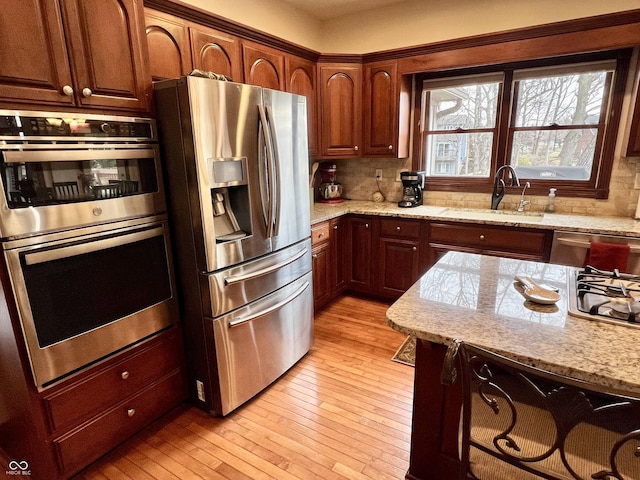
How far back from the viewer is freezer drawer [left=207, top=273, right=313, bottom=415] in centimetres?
198

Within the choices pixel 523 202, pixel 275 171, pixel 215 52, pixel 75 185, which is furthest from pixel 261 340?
pixel 523 202

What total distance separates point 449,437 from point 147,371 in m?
1.48

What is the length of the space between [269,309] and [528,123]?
2.68 meters

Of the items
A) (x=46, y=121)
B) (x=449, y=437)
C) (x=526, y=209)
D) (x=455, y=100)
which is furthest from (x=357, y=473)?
(x=455, y=100)

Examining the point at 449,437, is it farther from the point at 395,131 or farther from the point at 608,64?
the point at 608,64

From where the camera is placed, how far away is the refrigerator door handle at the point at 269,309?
6.51 feet

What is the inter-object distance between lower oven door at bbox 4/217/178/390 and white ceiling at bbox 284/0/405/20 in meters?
2.64

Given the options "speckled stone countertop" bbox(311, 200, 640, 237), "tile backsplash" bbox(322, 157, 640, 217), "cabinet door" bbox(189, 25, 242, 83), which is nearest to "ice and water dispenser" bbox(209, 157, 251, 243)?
"cabinet door" bbox(189, 25, 242, 83)

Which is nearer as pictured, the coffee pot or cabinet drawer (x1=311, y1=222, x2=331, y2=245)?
cabinet drawer (x1=311, y1=222, x2=331, y2=245)

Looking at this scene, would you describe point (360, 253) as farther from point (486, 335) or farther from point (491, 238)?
point (486, 335)

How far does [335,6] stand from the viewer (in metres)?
3.39

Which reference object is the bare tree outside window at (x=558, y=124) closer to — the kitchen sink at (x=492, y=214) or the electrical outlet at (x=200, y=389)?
the kitchen sink at (x=492, y=214)

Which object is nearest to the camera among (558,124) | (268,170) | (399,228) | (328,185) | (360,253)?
(268,170)

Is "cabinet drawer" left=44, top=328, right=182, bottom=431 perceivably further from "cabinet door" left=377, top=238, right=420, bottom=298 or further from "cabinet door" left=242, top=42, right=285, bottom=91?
"cabinet door" left=377, top=238, right=420, bottom=298
